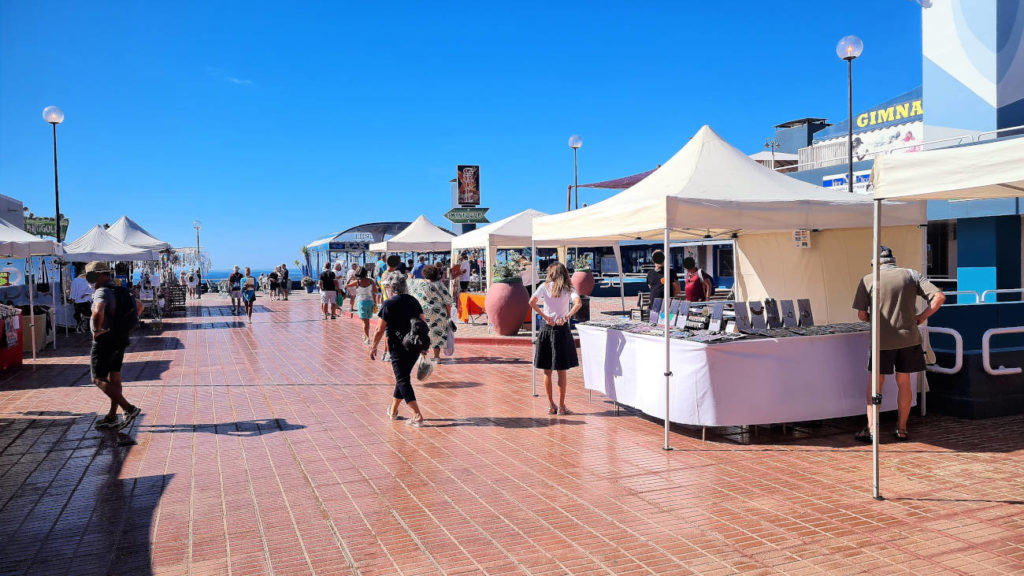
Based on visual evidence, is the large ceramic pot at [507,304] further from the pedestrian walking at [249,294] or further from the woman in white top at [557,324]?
the pedestrian walking at [249,294]

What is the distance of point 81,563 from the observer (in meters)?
3.86

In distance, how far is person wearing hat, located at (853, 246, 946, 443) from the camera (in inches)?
227

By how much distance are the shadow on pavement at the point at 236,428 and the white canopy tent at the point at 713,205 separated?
3.62 m

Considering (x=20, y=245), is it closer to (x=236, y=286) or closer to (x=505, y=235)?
(x=505, y=235)

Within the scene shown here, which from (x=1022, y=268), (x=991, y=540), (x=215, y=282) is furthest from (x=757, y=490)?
(x=215, y=282)

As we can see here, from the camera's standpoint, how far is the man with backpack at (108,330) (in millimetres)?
6648

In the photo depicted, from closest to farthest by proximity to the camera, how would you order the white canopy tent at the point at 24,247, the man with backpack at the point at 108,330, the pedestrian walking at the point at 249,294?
1. the man with backpack at the point at 108,330
2. the white canopy tent at the point at 24,247
3. the pedestrian walking at the point at 249,294

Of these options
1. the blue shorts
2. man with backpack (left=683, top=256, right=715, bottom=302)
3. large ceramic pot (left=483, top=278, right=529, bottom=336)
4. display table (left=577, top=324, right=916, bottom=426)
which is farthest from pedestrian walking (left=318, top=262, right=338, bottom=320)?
display table (left=577, top=324, right=916, bottom=426)

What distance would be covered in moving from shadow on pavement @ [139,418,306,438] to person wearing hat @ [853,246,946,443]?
563 centimetres

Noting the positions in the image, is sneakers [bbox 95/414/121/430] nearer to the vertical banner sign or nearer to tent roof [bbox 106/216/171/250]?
tent roof [bbox 106/216/171/250]

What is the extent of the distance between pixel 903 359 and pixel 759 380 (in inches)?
49.8

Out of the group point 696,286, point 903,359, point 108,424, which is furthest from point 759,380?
A: point 108,424

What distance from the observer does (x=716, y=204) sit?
5.92 m

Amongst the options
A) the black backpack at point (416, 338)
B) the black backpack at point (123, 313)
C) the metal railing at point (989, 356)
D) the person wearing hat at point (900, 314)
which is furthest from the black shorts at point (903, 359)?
the black backpack at point (123, 313)
